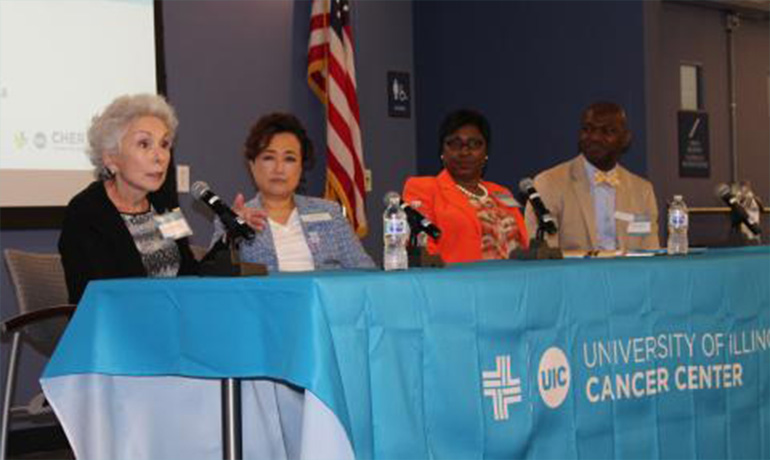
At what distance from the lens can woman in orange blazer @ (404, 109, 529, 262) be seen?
4.51 metres

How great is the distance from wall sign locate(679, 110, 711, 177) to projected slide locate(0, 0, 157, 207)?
3543 mm

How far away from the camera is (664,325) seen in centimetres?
326

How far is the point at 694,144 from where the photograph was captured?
7527 millimetres

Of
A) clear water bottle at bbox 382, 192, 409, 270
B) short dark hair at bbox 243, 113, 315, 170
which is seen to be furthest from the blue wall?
clear water bottle at bbox 382, 192, 409, 270

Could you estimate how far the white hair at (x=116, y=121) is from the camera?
374 centimetres

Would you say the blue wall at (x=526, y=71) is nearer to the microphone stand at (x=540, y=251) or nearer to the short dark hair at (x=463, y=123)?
the short dark hair at (x=463, y=123)

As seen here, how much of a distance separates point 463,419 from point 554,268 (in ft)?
1.78

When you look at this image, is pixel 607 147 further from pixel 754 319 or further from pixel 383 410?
pixel 383 410

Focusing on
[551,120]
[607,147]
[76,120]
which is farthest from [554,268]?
[551,120]

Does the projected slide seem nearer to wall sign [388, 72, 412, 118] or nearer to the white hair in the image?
the white hair

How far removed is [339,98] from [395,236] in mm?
3488

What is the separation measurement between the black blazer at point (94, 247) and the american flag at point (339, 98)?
289 centimetres

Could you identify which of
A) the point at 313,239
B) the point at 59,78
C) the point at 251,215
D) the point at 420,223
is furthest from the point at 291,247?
the point at 59,78

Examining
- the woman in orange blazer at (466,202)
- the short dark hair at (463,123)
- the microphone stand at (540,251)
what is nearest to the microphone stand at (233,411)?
the microphone stand at (540,251)
